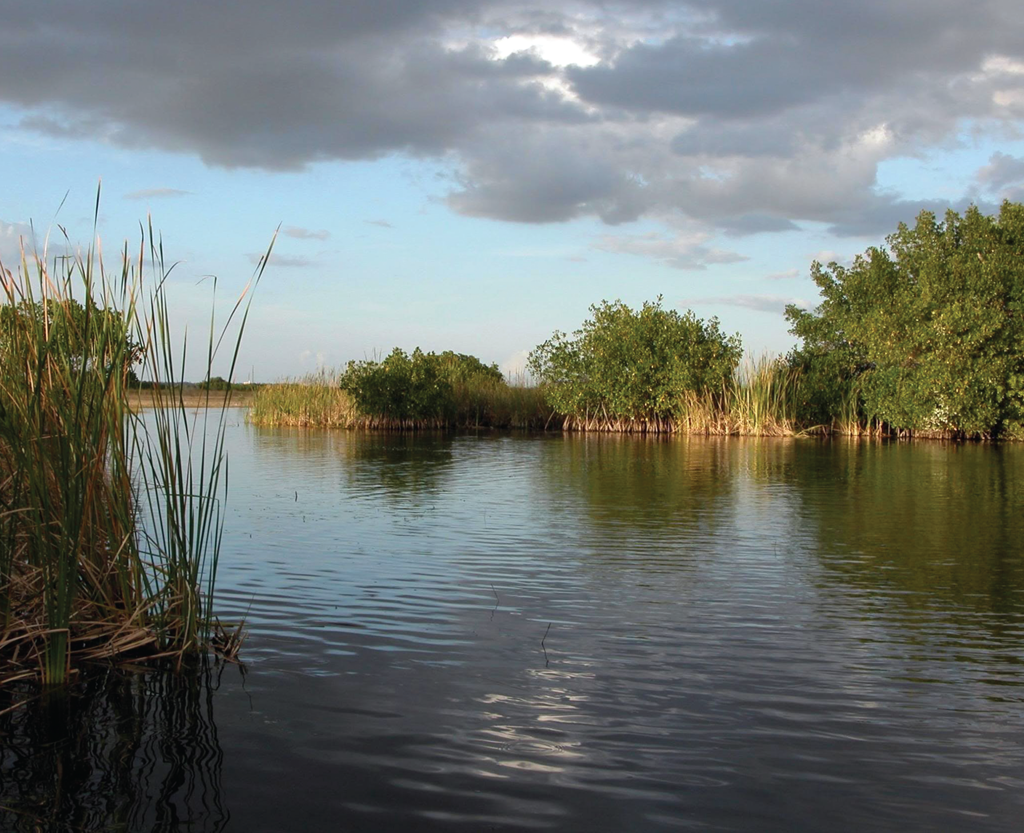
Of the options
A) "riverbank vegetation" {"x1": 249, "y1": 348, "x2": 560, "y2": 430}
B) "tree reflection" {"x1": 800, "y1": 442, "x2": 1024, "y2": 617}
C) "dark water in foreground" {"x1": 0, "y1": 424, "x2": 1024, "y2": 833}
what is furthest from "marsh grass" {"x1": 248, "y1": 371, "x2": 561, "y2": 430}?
"dark water in foreground" {"x1": 0, "y1": 424, "x2": 1024, "y2": 833}

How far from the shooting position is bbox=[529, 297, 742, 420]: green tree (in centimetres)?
3566

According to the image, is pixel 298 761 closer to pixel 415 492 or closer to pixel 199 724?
pixel 199 724

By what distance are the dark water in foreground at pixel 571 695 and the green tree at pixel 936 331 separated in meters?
21.5

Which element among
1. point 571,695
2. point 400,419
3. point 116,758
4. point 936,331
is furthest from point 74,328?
point 400,419

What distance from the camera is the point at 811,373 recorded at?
36250mm

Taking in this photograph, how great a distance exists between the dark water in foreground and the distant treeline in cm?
2209

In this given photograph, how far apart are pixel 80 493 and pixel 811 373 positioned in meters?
34.3

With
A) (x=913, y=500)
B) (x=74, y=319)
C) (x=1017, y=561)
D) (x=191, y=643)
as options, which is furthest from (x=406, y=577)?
(x=913, y=500)

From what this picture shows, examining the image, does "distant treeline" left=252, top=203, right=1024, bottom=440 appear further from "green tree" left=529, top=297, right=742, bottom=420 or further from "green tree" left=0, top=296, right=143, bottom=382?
"green tree" left=0, top=296, right=143, bottom=382

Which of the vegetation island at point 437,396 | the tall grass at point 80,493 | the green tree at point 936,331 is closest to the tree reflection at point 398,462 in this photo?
the vegetation island at point 437,396

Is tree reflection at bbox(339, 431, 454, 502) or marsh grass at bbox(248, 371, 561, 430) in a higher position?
marsh grass at bbox(248, 371, 561, 430)

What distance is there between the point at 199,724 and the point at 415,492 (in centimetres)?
987

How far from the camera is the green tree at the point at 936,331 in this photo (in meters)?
29.6

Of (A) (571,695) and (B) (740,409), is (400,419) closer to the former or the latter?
(B) (740,409)
